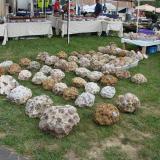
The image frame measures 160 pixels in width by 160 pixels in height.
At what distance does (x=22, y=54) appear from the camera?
1032 centimetres

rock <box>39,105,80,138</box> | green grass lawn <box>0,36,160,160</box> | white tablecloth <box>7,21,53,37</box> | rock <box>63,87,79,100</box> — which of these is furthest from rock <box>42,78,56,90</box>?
white tablecloth <box>7,21,53,37</box>

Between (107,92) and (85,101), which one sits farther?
(107,92)

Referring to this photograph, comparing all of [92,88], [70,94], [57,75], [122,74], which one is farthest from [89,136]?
[122,74]

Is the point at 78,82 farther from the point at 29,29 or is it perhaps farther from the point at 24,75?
the point at 29,29

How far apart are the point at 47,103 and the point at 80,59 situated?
3.40 metres

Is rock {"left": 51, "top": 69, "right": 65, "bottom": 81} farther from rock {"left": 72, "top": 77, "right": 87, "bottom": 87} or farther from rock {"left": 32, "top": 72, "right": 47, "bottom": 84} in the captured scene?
rock {"left": 72, "top": 77, "right": 87, "bottom": 87}

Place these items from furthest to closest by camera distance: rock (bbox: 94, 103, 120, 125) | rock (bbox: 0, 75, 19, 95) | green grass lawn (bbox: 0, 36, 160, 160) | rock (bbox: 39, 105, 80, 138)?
rock (bbox: 0, 75, 19, 95), rock (bbox: 94, 103, 120, 125), rock (bbox: 39, 105, 80, 138), green grass lawn (bbox: 0, 36, 160, 160)

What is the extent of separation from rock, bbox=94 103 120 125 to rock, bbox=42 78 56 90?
166cm

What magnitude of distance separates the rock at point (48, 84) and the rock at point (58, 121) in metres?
1.83

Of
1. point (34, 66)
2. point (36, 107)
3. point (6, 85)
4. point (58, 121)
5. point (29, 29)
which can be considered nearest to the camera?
point (58, 121)

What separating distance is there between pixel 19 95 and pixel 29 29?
6872mm

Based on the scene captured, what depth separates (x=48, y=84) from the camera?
23.1ft

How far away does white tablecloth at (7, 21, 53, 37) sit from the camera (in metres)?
12.3

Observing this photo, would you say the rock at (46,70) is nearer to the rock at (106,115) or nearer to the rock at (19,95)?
the rock at (19,95)
